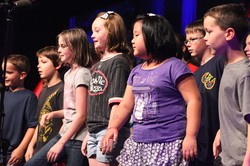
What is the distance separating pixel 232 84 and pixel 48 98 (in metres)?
1.86

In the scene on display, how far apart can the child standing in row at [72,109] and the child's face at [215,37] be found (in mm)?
1070

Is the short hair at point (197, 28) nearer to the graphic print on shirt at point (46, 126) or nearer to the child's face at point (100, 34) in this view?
the child's face at point (100, 34)

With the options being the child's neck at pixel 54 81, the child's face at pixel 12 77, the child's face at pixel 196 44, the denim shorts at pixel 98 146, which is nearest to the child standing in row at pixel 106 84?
the denim shorts at pixel 98 146

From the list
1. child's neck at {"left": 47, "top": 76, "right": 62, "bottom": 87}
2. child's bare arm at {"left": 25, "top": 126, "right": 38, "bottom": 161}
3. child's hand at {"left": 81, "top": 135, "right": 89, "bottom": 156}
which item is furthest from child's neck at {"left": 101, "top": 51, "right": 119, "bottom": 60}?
child's bare arm at {"left": 25, "top": 126, "right": 38, "bottom": 161}

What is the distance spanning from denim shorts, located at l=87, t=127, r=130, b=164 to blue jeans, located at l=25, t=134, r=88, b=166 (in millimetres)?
327

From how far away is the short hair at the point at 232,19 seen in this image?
8.74 feet

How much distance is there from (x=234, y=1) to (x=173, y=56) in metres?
1.75

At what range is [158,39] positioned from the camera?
2773 mm

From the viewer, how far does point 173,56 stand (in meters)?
2.78

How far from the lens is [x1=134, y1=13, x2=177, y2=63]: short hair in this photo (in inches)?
108

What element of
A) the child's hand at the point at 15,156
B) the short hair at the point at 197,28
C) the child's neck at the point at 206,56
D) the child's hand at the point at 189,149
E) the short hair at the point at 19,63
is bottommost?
the child's hand at the point at 15,156

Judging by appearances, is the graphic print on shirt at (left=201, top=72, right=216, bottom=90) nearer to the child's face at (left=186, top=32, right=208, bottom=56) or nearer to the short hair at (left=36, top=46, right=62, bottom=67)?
the child's face at (left=186, top=32, right=208, bottom=56)

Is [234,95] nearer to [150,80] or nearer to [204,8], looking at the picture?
[150,80]

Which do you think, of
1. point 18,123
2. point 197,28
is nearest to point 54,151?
point 18,123
